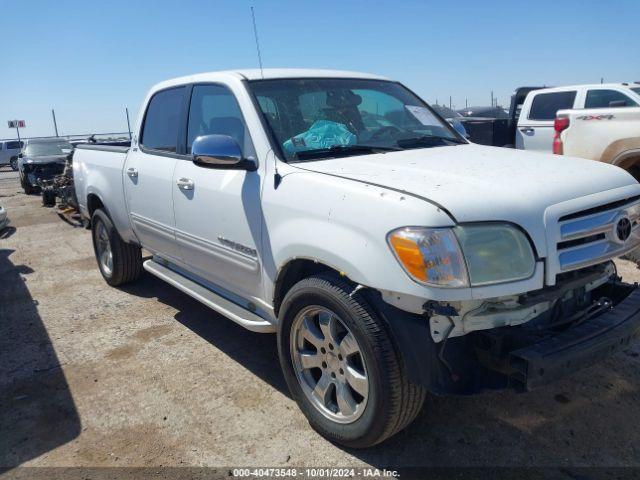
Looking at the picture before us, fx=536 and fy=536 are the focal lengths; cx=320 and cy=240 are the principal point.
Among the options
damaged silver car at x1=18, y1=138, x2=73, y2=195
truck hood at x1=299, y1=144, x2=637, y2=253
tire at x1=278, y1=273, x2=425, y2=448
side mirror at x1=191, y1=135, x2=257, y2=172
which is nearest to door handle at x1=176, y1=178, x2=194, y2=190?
side mirror at x1=191, y1=135, x2=257, y2=172

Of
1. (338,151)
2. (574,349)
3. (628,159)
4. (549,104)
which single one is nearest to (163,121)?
(338,151)

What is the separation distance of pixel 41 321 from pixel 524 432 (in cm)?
419

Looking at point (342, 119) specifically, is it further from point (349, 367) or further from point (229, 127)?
point (349, 367)

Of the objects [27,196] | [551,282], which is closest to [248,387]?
[551,282]

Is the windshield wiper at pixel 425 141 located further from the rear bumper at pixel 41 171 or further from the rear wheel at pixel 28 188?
the rear wheel at pixel 28 188

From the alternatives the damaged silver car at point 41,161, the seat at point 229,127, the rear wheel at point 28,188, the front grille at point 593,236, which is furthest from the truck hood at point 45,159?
the front grille at point 593,236

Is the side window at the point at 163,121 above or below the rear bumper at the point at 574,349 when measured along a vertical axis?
above

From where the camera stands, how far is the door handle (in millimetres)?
3679

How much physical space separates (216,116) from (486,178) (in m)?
2.00

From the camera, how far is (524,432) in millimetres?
2887

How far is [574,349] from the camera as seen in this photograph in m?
2.32

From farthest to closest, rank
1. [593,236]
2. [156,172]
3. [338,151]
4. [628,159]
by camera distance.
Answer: [628,159], [156,172], [338,151], [593,236]

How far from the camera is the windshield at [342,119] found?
325 cm

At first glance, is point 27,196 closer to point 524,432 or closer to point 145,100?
point 145,100
